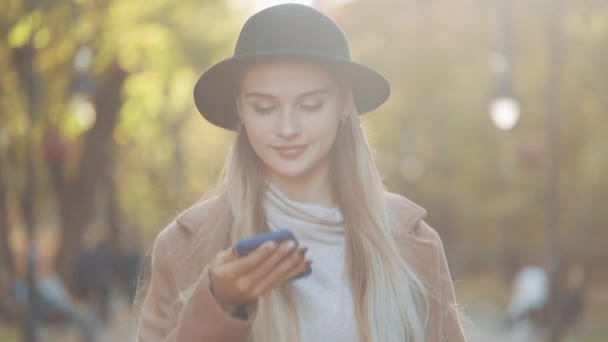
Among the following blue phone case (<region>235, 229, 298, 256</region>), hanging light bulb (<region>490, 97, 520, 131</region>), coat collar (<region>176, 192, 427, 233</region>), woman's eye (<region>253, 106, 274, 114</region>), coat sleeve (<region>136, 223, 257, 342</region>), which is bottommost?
hanging light bulb (<region>490, 97, 520, 131</region>)

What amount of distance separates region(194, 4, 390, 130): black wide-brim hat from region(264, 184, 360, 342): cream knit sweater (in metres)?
0.31

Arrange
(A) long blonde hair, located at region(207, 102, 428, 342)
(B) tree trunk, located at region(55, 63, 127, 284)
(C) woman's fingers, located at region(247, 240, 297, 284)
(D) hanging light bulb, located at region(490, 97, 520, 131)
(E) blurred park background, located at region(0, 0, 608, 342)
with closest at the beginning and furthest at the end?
(C) woman's fingers, located at region(247, 240, 297, 284) → (A) long blonde hair, located at region(207, 102, 428, 342) → (D) hanging light bulb, located at region(490, 97, 520, 131) → (E) blurred park background, located at region(0, 0, 608, 342) → (B) tree trunk, located at region(55, 63, 127, 284)

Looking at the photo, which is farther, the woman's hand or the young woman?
the young woman

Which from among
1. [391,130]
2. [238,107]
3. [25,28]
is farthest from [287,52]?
[391,130]

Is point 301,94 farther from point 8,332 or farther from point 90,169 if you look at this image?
point 90,169

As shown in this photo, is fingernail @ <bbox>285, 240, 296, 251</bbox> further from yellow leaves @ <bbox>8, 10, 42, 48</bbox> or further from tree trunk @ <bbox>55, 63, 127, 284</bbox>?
tree trunk @ <bbox>55, 63, 127, 284</bbox>

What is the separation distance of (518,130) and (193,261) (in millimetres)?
29584

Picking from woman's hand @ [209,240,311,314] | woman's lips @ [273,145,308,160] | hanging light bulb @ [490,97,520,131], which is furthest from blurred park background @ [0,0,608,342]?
woman's hand @ [209,240,311,314]

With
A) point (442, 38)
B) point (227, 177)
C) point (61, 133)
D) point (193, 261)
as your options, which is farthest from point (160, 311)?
point (442, 38)

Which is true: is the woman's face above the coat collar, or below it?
above

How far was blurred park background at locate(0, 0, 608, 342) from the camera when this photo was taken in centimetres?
1852

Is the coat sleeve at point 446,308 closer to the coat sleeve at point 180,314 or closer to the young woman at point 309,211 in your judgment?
the young woman at point 309,211

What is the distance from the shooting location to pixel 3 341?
21719mm

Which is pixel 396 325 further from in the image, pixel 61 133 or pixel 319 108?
pixel 61 133
